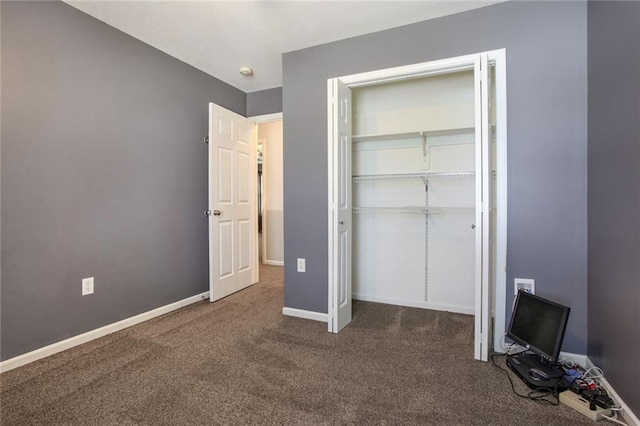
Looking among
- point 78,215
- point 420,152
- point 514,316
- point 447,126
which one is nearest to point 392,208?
point 420,152

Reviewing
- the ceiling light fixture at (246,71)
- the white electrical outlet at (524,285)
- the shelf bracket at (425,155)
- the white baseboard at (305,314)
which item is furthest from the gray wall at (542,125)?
the ceiling light fixture at (246,71)

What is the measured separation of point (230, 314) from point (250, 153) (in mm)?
1941

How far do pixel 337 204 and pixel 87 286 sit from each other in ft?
6.57

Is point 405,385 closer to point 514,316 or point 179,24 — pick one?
point 514,316

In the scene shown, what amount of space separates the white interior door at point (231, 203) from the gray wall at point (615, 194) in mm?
3059

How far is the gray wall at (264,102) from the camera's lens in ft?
12.1

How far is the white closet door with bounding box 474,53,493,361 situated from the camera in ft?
6.16

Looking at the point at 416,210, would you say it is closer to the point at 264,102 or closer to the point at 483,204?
the point at 483,204

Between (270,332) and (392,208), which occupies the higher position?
(392,208)

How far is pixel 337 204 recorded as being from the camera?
7.81 ft

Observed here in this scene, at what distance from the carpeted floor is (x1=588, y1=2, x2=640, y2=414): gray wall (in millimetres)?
429

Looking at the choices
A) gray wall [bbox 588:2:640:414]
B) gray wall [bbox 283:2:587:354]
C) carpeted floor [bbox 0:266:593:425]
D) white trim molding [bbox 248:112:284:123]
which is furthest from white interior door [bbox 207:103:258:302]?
gray wall [bbox 588:2:640:414]

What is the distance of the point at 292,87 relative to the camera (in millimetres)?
2811

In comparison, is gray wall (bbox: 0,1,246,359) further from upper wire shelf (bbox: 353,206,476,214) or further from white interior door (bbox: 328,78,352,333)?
upper wire shelf (bbox: 353,206,476,214)
